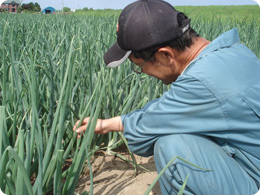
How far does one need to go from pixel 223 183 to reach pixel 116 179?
0.47 metres

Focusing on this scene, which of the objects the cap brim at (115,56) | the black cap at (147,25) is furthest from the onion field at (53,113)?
the black cap at (147,25)

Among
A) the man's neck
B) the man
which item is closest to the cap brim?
the man

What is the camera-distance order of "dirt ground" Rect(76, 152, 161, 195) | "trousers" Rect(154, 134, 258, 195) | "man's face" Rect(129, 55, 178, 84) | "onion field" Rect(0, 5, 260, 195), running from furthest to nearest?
"dirt ground" Rect(76, 152, 161, 195) → "man's face" Rect(129, 55, 178, 84) → "trousers" Rect(154, 134, 258, 195) → "onion field" Rect(0, 5, 260, 195)

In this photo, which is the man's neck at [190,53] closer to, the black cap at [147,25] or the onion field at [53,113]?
the black cap at [147,25]

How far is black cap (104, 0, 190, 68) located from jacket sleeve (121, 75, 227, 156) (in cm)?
15

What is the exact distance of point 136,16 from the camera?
96 cm

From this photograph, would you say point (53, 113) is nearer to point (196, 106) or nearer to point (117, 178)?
point (117, 178)

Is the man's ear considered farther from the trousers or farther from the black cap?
the trousers

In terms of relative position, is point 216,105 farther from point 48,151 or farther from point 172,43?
point 48,151

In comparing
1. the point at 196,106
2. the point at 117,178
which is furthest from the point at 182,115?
the point at 117,178

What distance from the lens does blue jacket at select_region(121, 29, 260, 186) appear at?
2.74ft

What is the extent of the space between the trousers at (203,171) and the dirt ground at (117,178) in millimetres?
269

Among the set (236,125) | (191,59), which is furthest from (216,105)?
(191,59)

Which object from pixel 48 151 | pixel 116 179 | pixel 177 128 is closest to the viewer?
pixel 48 151
